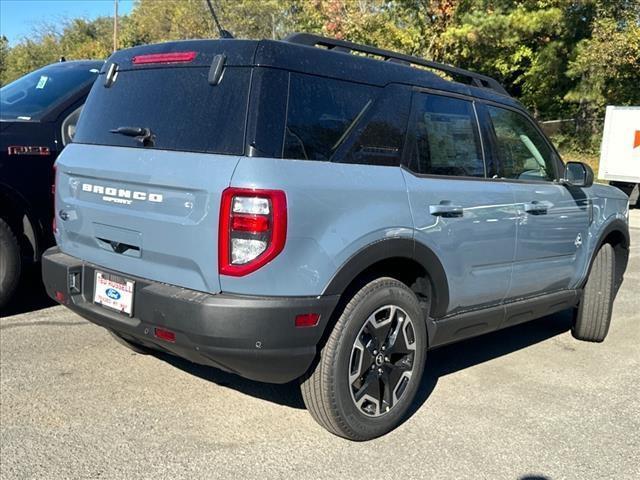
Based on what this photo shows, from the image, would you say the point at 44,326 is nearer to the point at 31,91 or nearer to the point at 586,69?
the point at 31,91

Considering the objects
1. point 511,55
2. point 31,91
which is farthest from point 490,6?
point 31,91

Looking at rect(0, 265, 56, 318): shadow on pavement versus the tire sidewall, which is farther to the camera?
rect(0, 265, 56, 318): shadow on pavement

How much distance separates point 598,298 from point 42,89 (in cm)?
507

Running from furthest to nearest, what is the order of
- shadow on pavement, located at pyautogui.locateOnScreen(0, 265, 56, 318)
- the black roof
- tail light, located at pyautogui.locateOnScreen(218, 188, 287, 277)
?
shadow on pavement, located at pyautogui.locateOnScreen(0, 265, 56, 318) < the black roof < tail light, located at pyautogui.locateOnScreen(218, 188, 287, 277)

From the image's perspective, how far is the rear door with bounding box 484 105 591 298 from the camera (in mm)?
4168

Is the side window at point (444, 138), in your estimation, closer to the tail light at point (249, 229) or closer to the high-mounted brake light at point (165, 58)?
the tail light at point (249, 229)

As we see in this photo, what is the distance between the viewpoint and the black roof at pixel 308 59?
2.98 metres

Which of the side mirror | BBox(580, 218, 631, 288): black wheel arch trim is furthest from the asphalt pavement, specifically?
the side mirror

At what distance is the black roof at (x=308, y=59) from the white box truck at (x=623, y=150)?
13270 millimetres

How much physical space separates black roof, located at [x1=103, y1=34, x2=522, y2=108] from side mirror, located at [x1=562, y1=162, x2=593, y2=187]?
3.62 ft

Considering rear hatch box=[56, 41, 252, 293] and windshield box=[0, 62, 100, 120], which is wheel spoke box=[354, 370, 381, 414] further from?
windshield box=[0, 62, 100, 120]

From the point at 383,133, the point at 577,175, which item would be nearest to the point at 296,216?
the point at 383,133

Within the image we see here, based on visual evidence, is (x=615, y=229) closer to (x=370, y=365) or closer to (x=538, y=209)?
(x=538, y=209)

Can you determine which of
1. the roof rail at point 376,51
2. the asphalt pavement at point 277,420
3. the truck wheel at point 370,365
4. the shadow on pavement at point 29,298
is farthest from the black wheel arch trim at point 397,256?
the shadow on pavement at point 29,298
